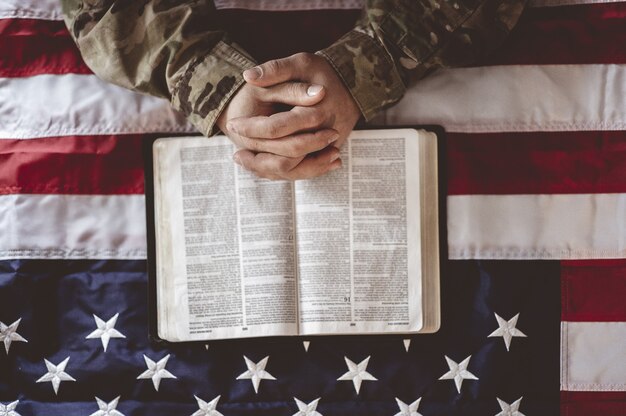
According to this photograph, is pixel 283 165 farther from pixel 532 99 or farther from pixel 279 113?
pixel 532 99

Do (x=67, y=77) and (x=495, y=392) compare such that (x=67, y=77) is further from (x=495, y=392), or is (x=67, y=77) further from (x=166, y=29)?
(x=495, y=392)

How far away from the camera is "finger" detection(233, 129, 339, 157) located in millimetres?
835

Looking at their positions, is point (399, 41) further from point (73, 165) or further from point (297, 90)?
point (73, 165)

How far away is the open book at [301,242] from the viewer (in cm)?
94

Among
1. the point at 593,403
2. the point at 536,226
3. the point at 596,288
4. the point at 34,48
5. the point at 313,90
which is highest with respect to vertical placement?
the point at 34,48

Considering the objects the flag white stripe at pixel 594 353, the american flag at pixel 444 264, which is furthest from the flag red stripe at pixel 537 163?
the flag white stripe at pixel 594 353

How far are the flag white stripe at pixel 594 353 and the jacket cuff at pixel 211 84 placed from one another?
2.14 ft

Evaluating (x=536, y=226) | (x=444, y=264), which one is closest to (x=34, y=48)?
(x=444, y=264)

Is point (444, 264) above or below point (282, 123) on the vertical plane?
below

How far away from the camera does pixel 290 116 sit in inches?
32.5

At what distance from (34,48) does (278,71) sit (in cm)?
Answer: 45

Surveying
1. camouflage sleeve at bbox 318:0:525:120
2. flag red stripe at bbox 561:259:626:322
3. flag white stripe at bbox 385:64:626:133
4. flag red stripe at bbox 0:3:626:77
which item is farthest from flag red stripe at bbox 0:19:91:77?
flag red stripe at bbox 561:259:626:322

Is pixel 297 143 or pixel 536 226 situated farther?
pixel 536 226

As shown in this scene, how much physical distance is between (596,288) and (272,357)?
545mm
